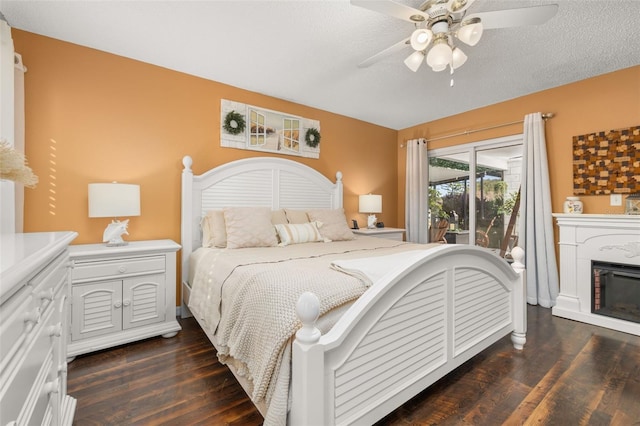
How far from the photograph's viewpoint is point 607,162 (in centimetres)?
298

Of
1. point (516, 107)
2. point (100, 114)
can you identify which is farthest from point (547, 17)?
point (100, 114)

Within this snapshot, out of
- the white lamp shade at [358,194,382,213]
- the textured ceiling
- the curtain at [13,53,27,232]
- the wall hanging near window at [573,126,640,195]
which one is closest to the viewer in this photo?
the textured ceiling

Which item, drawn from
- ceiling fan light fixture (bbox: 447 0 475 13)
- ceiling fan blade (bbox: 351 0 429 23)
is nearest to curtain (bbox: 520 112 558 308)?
ceiling fan light fixture (bbox: 447 0 475 13)

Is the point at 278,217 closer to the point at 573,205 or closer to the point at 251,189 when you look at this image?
the point at 251,189

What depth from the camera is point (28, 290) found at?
2.50ft

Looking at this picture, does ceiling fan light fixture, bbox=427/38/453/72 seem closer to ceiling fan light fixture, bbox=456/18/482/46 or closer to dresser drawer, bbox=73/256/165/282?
ceiling fan light fixture, bbox=456/18/482/46

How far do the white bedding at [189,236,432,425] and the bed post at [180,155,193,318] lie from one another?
69cm

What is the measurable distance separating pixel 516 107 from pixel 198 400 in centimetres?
441

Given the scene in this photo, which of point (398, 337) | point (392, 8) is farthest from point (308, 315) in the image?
point (392, 8)

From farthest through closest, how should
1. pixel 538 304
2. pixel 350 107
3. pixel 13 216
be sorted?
pixel 350 107
pixel 538 304
pixel 13 216

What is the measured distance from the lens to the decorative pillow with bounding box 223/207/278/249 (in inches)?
105

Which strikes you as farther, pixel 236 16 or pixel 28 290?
pixel 236 16

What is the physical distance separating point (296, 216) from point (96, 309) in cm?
193

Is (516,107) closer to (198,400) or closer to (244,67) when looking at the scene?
(244,67)
